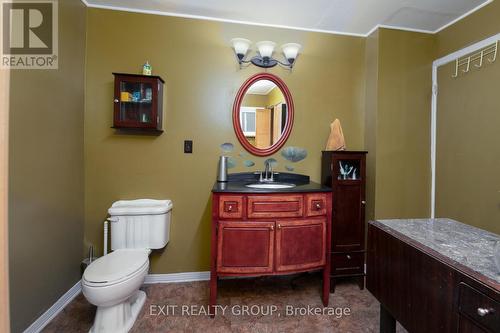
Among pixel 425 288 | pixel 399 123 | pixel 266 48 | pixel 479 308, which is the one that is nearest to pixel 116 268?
pixel 425 288

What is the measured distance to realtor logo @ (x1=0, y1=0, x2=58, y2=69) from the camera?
1364 millimetres

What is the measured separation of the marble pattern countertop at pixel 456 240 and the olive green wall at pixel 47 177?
6.89 ft

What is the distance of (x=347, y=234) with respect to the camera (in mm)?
2111

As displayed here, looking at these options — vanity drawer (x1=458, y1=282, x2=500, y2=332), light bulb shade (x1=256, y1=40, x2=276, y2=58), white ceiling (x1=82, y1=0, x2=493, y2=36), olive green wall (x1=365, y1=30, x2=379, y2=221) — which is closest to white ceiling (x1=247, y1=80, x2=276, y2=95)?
light bulb shade (x1=256, y1=40, x2=276, y2=58)

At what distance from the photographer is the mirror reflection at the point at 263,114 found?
226 cm

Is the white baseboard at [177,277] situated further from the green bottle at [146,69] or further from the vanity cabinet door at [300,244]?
the green bottle at [146,69]

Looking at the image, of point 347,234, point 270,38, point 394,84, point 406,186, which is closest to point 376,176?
point 406,186

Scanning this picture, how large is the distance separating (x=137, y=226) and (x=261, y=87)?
65.2 inches

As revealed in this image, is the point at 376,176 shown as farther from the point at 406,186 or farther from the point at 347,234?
the point at 347,234

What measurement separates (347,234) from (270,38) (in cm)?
196

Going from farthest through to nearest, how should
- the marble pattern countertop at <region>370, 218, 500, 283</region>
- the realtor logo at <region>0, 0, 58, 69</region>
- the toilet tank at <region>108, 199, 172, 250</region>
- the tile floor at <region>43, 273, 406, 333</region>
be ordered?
the toilet tank at <region>108, 199, 172, 250</region> < the tile floor at <region>43, 273, 406, 333</region> < the realtor logo at <region>0, 0, 58, 69</region> < the marble pattern countertop at <region>370, 218, 500, 283</region>

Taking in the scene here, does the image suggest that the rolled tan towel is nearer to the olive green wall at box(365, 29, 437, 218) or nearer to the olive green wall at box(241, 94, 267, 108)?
the olive green wall at box(365, 29, 437, 218)

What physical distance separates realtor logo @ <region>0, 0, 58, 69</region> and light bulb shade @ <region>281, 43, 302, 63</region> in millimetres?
1793

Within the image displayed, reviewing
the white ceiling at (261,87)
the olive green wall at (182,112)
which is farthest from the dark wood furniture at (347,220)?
the white ceiling at (261,87)
